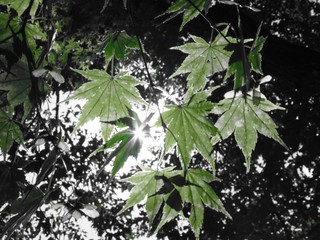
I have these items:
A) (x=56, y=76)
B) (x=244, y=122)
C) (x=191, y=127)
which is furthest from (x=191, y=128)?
(x=56, y=76)

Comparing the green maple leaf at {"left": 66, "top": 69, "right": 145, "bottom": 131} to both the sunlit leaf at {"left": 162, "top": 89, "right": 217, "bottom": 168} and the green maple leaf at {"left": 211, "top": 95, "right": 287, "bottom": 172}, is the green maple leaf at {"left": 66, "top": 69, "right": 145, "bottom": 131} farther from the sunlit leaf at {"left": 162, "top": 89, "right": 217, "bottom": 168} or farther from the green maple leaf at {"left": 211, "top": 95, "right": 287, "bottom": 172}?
the green maple leaf at {"left": 211, "top": 95, "right": 287, "bottom": 172}

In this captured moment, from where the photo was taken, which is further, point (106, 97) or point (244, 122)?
point (106, 97)

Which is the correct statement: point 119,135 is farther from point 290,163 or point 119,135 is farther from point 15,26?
point 290,163

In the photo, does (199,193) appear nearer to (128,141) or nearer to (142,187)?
Answer: (142,187)

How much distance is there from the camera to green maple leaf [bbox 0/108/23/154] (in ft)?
3.25

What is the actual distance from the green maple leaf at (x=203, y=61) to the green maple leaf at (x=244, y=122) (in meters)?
0.10

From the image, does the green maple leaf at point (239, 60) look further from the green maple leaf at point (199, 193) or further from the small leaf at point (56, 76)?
the small leaf at point (56, 76)

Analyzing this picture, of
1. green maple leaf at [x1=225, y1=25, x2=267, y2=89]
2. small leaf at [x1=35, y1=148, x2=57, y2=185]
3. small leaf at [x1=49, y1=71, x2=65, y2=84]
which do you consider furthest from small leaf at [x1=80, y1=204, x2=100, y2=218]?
green maple leaf at [x1=225, y1=25, x2=267, y2=89]

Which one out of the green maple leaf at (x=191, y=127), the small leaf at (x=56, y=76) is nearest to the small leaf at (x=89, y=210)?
the green maple leaf at (x=191, y=127)

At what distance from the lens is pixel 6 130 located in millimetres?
1004

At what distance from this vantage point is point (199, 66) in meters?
0.94

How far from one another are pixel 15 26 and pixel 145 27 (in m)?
3.82

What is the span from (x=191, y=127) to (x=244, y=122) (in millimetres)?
147

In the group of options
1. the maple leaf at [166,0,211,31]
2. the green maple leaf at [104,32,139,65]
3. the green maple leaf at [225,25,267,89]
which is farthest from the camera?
the green maple leaf at [104,32,139,65]
